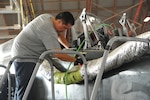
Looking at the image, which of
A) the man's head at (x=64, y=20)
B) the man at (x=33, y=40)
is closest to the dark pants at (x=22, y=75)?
the man at (x=33, y=40)

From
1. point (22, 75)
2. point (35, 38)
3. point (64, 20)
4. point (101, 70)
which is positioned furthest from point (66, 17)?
point (101, 70)

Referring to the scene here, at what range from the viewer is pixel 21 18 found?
418 centimetres

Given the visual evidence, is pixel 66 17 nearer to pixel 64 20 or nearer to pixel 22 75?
pixel 64 20

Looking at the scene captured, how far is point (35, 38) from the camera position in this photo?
1.92 meters

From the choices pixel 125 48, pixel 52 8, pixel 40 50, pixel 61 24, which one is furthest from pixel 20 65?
pixel 52 8

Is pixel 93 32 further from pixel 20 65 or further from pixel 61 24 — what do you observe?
pixel 20 65

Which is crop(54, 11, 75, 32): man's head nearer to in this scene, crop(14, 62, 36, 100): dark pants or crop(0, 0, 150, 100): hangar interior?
crop(0, 0, 150, 100): hangar interior

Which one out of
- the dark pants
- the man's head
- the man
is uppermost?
the man's head

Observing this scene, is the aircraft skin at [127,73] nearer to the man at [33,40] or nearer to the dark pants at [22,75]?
the man at [33,40]

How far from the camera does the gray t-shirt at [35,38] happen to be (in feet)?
6.07

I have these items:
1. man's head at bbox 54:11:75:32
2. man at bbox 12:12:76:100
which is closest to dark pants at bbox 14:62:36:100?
man at bbox 12:12:76:100

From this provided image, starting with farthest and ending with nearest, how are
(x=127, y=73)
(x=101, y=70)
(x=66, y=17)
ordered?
(x=66, y=17)
(x=127, y=73)
(x=101, y=70)

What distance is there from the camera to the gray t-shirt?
1849 mm

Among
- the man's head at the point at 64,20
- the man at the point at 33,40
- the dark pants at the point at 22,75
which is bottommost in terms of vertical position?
the dark pants at the point at 22,75
